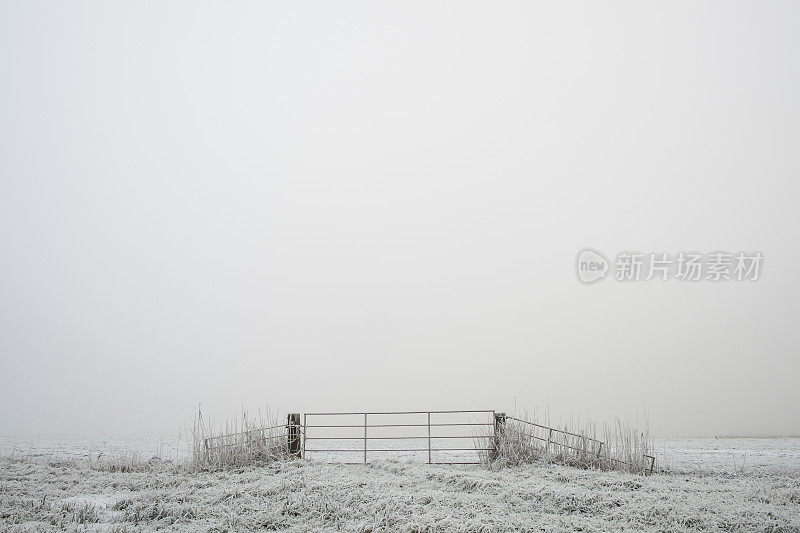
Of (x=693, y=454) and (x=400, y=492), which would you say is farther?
(x=693, y=454)

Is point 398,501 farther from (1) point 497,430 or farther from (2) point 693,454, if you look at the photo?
(2) point 693,454

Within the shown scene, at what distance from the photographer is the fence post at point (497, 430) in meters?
16.8

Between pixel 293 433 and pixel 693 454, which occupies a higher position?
pixel 293 433

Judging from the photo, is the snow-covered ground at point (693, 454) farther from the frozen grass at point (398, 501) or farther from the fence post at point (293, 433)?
the frozen grass at point (398, 501)

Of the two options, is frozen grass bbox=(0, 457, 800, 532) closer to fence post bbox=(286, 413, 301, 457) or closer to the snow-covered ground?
fence post bbox=(286, 413, 301, 457)

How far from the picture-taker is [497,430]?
55.3 ft

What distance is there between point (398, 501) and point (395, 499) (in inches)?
5.5

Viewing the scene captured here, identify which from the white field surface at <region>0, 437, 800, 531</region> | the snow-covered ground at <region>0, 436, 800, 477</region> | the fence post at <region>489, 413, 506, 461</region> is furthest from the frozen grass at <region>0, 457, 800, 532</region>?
the snow-covered ground at <region>0, 436, 800, 477</region>

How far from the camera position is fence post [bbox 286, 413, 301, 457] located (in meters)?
17.0

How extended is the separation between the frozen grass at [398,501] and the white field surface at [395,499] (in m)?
0.03

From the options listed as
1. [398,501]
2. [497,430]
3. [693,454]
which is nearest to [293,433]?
[497,430]

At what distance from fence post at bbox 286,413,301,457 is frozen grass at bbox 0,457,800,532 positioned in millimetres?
1842

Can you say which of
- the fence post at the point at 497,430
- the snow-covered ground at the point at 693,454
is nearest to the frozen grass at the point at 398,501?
the fence post at the point at 497,430

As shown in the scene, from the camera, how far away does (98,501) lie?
1238 cm
